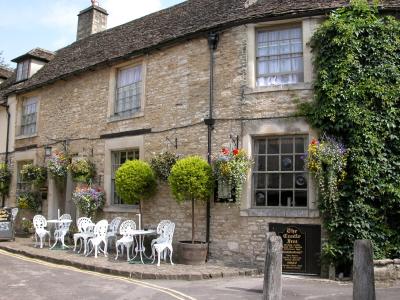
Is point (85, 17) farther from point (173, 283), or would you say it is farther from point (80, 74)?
point (173, 283)

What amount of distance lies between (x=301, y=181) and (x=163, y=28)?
6.81m

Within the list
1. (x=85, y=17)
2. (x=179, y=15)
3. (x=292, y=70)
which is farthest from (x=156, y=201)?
(x=85, y=17)

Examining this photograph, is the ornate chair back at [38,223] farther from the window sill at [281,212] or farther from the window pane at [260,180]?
the window pane at [260,180]

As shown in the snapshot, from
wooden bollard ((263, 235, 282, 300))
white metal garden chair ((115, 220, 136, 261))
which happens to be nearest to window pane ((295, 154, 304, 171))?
white metal garden chair ((115, 220, 136, 261))

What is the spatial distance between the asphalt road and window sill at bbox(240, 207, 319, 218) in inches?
52.8

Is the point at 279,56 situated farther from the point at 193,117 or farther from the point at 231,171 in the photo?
the point at 231,171

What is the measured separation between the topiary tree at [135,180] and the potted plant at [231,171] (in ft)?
7.45

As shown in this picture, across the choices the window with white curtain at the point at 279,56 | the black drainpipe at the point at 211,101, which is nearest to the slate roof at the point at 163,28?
the black drainpipe at the point at 211,101

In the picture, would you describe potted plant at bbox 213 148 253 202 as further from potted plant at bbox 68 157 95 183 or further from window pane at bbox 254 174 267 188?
potted plant at bbox 68 157 95 183

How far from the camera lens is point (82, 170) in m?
14.2

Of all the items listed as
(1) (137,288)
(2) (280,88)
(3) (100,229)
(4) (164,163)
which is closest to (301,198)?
(2) (280,88)

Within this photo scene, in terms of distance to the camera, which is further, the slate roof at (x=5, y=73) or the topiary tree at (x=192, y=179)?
the slate roof at (x=5, y=73)

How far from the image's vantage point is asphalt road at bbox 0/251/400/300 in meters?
7.59

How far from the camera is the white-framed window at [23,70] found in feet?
63.8
